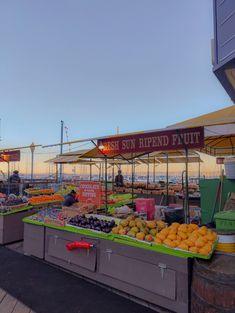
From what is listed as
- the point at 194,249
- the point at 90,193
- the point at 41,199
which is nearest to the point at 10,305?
the point at 194,249

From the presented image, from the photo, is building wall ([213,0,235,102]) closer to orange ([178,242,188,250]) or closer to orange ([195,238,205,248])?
orange ([195,238,205,248])

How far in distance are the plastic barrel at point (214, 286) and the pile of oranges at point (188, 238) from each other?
0.71 ft

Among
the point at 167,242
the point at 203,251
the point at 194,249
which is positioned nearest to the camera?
the point at 203,251

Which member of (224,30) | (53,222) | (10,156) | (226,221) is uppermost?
(224,30)

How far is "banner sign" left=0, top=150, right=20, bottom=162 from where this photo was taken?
8734mm

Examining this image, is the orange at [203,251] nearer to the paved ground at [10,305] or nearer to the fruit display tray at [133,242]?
the fruit display tray at [133,242]

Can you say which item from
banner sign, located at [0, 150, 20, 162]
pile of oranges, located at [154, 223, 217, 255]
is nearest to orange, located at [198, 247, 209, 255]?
pile of oranges, located at [154, 223, 217, 255]

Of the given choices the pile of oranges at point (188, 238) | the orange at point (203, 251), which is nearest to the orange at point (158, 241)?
the pile of oranges at point (188, 238)

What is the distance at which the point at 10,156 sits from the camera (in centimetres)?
889

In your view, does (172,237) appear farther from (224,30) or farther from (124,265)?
Answer: (224,30)

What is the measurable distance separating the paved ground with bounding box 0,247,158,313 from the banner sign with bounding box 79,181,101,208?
5.12 feet

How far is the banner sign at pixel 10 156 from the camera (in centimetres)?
873

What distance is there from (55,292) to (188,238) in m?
2.12

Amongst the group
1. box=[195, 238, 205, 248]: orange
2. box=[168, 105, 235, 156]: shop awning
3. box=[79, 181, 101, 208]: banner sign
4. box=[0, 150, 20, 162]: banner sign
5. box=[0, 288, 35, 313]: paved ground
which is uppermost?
box=[168, 105, 235, 156]: shop awning
